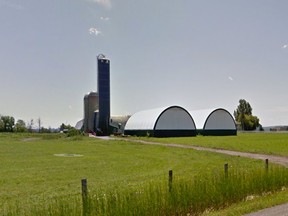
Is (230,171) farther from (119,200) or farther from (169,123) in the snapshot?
(169,123)

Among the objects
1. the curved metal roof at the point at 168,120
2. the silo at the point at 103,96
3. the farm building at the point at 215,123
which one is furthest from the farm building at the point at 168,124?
the silo at the point at 103,96

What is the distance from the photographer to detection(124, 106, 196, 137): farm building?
6694 centimetres

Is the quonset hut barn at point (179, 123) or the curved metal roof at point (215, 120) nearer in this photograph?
the quonset hut barn at point (179, 123)

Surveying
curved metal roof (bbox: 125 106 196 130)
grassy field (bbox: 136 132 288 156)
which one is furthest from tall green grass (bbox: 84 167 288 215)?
curved metal roof (bbox: 125 106 196 130)

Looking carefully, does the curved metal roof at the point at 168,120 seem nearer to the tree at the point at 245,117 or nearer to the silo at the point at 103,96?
the silo at the point at 103,96

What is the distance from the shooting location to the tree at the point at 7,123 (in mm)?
116125

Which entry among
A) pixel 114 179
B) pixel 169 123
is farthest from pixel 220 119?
pixel 114 179

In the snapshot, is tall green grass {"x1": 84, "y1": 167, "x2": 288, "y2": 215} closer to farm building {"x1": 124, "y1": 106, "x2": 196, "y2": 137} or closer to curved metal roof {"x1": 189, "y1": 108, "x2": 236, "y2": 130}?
farm building {"x1": 124, "y1": 106, "x2": 196, "y2": 137}

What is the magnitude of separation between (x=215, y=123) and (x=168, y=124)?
14335 mm

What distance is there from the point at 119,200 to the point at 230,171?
190 inches

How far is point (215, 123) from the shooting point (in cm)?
7594

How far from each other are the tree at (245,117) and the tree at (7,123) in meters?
87.0

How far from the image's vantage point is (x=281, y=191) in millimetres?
11383

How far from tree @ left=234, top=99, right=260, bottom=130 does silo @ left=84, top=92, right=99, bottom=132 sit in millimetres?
57891
